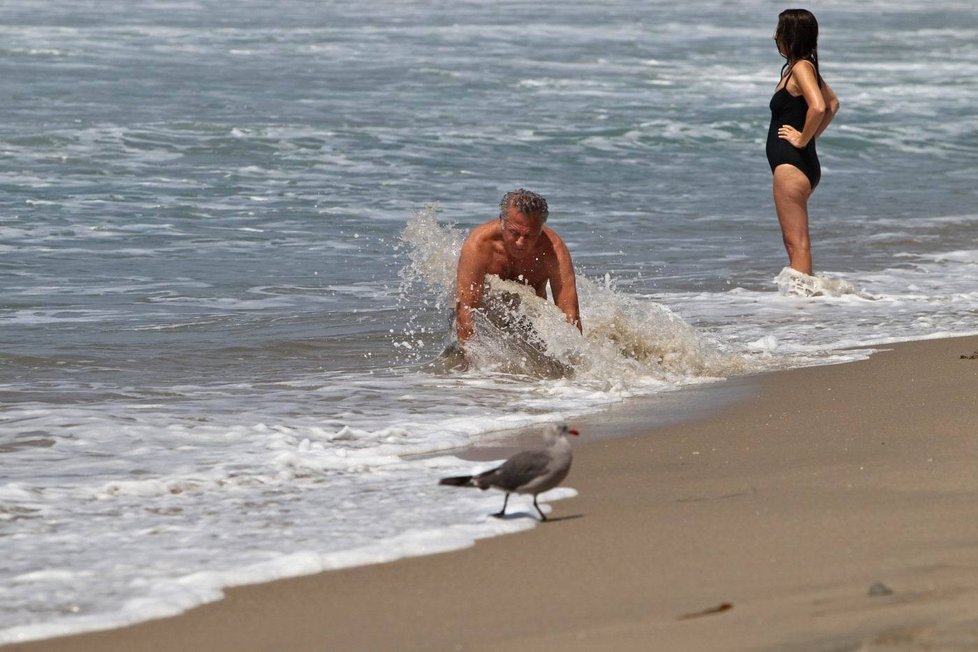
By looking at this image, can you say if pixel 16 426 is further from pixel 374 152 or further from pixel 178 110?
pixel 178 110

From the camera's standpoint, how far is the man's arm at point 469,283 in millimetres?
7621

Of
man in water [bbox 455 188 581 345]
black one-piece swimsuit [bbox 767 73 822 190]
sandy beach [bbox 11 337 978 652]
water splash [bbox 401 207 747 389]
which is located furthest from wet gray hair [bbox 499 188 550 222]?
black one-piece swimsuit [bbox 767 73 822 190]

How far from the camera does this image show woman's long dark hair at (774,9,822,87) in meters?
9.00

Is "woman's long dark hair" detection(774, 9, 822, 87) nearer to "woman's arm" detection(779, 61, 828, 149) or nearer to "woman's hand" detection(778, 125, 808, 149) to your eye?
"woman's arm" detection(779, 61, 828, 149)

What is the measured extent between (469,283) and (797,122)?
281 cm

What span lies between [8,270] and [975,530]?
8.28 meters

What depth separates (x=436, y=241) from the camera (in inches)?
350

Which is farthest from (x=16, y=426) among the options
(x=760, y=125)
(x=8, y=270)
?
(x=760, y=125)

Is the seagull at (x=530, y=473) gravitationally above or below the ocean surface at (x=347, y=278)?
above

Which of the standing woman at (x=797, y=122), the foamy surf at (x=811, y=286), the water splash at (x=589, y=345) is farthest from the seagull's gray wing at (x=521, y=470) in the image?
the foamy surf at (x=811, y=286)

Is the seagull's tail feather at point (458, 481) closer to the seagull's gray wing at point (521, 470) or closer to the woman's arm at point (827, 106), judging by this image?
the seagull's gray wing at point (521, 470)

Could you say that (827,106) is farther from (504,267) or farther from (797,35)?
(504,267)

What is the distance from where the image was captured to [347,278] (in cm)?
1066

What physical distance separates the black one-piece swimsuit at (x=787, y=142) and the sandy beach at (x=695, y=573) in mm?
4076
